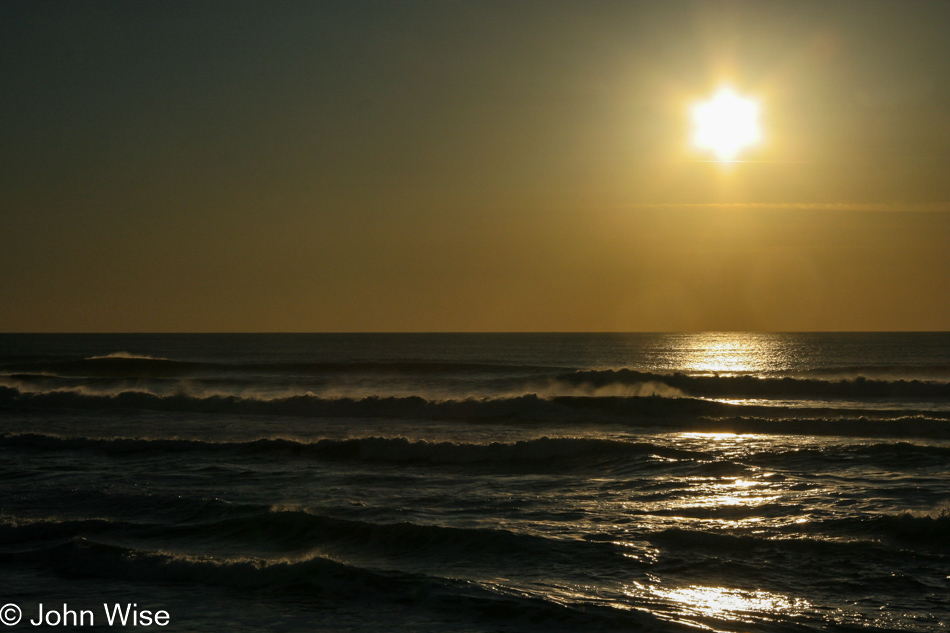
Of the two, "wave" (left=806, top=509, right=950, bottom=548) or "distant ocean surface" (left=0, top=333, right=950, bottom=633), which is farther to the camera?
"wave" (left=806, top=509, right=950, bottom=548)

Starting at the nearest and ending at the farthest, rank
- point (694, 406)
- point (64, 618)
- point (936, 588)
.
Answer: point (64, 618)
point (936, 588)
point (694, 406)

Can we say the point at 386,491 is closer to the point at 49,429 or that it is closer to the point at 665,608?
the point at 665,608

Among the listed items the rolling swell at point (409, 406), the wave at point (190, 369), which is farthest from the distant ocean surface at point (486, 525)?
the wave at point (190, 369)

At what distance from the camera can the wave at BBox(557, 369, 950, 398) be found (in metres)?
34.1

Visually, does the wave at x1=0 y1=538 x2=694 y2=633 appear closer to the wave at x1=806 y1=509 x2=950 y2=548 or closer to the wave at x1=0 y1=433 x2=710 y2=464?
the wave at x1=806 y1=509 x2=950 y2=548

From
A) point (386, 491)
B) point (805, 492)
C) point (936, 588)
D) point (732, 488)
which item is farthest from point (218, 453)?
point (936, 588)

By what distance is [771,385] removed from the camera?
36969 millimetres

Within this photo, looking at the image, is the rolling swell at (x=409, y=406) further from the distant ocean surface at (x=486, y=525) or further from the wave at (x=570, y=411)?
the distant ocean surface at (x=486, y=525)

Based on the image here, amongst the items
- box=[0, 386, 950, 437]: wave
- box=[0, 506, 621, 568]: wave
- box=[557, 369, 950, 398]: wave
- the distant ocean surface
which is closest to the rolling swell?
box=[0, 386, 950, 437]: wave

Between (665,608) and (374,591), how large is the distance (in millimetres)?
3302

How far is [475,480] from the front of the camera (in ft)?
49.5

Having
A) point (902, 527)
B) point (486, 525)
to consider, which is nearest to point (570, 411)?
point (486, 525)

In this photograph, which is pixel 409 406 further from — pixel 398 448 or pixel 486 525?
pixel 486 525

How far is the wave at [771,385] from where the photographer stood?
34.1 m
